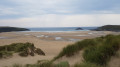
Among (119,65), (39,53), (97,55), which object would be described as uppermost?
(97,55)

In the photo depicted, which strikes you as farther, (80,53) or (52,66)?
(80,53)

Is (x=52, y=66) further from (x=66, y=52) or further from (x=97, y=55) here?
(x=66, y=52)

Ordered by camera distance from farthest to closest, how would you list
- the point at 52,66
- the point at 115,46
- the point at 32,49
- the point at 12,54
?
the point at 32,49 < the point at 12,54 < the point at 115,46 < the point at 52,66

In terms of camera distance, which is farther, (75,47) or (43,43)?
(43,43)

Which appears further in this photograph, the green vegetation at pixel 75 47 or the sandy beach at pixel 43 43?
the sandy beach at pixel 43 43

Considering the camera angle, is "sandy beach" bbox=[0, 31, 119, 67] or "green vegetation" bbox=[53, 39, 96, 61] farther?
"sandy beach" bbox=[0, 31, 119, 67]

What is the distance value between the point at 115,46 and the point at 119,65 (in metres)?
0.83

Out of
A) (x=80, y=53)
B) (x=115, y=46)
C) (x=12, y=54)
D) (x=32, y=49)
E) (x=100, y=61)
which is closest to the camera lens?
(x=100, y=61)

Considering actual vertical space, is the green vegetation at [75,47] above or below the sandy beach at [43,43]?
above

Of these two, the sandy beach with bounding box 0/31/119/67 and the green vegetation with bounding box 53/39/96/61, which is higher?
the green vegetation with bounding box 53/39/96/61

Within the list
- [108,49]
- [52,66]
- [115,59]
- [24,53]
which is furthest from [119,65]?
[24,53]

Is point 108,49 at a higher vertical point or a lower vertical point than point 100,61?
higher

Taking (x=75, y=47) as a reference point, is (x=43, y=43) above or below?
below

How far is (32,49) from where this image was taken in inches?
468
